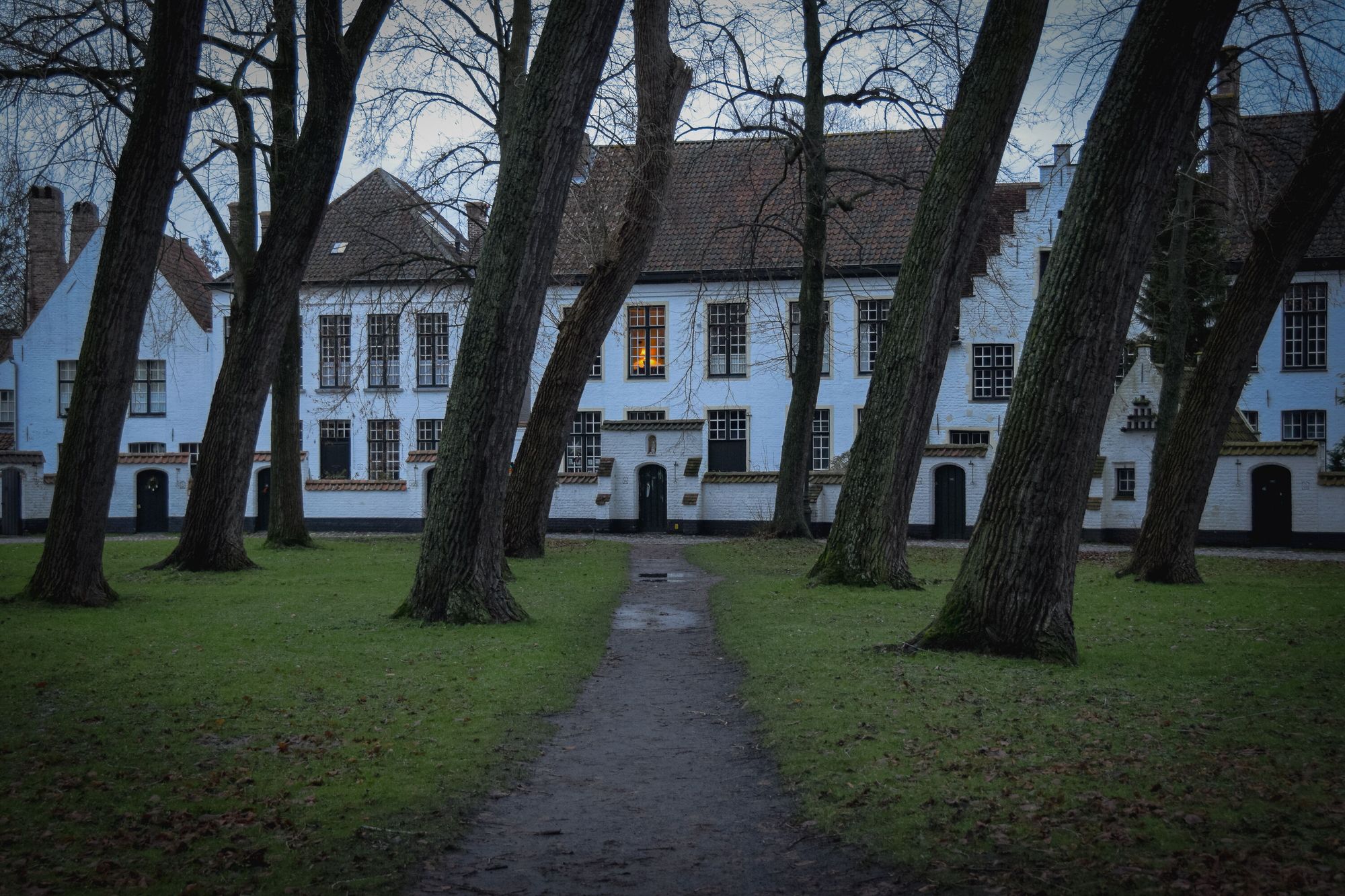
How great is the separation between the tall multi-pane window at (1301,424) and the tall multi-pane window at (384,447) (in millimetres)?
27623

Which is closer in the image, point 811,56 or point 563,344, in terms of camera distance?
point 563,344

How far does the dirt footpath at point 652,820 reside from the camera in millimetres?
4703

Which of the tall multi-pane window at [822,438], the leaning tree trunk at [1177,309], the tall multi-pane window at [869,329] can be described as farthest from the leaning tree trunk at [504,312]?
the tall multi-pane window at [822,438]

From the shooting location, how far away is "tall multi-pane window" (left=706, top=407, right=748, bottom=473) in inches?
1516

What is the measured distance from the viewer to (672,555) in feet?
81.1

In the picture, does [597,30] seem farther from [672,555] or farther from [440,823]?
[672,555]

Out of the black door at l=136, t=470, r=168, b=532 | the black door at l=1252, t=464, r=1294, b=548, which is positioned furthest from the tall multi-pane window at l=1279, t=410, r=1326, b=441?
the black door at l=136, t=470, r=168, b=532

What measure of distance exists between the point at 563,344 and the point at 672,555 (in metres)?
6.43

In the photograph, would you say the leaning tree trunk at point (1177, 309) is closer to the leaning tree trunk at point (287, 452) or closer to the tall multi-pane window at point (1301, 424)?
the leaning tree trunk at point (287, 452)

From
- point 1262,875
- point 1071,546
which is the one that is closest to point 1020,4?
point 1071,546

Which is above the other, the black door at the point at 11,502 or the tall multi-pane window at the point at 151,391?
the tall multi-pane window at the point at 151,391

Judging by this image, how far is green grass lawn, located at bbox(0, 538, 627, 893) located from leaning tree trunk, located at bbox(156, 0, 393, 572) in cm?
417

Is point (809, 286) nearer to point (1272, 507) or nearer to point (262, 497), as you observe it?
point (1272, 507)

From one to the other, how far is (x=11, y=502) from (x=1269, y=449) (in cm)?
3442
